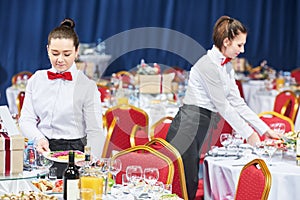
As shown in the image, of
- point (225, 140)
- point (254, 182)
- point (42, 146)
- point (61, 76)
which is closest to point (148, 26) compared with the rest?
point (225, 140)

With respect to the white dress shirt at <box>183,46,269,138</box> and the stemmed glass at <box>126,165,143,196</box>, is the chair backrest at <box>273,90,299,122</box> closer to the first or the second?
the white dress shirt at <box>183,46,269,138</box>

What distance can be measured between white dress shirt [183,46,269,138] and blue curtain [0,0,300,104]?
17.7ft

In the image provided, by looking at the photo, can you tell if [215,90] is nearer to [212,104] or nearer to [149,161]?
[212,104]

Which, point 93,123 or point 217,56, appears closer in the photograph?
point 93,123

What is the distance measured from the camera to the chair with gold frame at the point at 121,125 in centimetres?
554

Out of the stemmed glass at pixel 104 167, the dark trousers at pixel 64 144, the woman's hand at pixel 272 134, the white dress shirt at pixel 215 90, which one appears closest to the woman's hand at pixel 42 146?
the dark trousers at pixel 64 144

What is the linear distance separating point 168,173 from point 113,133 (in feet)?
5.29

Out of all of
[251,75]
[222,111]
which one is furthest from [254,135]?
[251,75]

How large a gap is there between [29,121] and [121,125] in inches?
64.1

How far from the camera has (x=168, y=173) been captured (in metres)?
3.98

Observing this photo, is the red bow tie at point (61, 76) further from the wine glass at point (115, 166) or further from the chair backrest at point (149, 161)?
the wine glass at point (115, 166)

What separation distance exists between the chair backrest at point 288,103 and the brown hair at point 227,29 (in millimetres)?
2045

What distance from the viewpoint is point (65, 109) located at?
14.0ft

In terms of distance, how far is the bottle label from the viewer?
3.32 m
